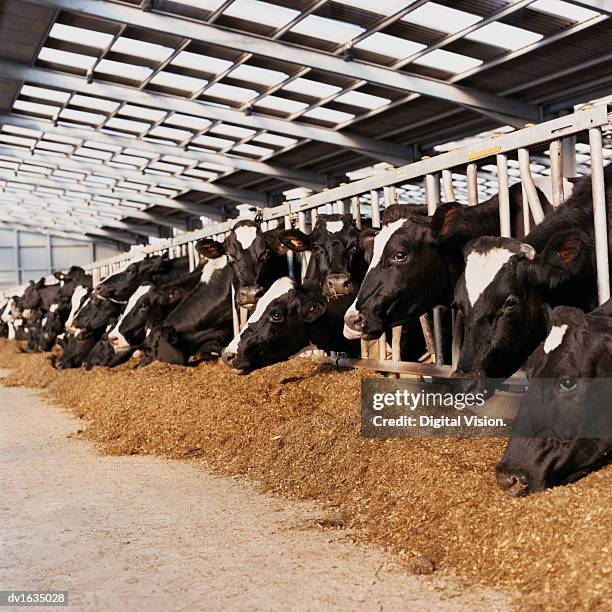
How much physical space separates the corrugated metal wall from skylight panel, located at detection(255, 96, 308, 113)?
31.2 metres

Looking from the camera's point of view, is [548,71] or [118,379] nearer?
[118,379]

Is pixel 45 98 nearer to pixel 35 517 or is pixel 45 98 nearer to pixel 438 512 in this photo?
pixel 35 517

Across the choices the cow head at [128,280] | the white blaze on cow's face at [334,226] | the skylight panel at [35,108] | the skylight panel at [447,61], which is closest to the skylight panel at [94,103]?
the skylight panel at [35,108]

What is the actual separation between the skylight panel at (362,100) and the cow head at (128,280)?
6008 mm

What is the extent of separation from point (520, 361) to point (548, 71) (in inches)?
414

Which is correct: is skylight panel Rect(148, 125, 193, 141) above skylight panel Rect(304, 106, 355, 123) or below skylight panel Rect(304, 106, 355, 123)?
above

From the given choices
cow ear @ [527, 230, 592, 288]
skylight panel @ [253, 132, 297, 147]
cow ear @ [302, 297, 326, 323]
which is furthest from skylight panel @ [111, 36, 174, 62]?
cow ear @ [527, 230, 592, 288]

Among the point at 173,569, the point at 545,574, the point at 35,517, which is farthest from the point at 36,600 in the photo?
the point at 545,574

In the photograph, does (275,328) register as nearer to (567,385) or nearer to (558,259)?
(558,259)

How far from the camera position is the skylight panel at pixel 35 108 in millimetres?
20875

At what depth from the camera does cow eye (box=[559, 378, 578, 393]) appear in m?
3.26

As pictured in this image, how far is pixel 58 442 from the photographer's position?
7.06m

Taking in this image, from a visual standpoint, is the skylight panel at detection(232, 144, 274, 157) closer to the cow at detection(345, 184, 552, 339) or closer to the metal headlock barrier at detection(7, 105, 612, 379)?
the metal headlock barrier at detection(7, 105, 612, 379)

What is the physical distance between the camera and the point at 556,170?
4.93 metres
